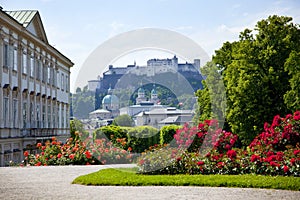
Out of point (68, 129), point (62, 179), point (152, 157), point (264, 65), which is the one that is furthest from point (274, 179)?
point (68, 129)

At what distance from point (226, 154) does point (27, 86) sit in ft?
63.8

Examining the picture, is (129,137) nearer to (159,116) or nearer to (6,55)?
(159,116)

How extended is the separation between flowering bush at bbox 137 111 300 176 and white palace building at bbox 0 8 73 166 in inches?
500

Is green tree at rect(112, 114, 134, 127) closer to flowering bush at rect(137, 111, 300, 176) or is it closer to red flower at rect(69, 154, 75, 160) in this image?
flowering bush at rect(137, 111, 300, 176)

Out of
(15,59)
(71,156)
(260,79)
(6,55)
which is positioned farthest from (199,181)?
(260,79)

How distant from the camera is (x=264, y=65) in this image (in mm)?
32812

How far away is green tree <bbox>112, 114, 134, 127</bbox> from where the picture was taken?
17105 mm

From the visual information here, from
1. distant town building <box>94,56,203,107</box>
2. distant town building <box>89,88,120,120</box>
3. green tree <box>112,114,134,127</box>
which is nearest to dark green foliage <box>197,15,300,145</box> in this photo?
green tree <box>112,114,134,127</box>

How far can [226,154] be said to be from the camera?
1569cm

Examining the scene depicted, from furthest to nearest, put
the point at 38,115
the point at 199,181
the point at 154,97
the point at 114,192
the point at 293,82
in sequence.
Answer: the point at 38,115, the point at 293,82, the point at 154,97, the point at 199,181, the point at 114,192

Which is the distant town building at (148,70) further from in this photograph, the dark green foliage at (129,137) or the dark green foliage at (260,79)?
the dark green foliage at (260,79)

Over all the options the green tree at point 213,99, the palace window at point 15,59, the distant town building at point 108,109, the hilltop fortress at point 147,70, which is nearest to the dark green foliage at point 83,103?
the distant town building at point 108,109

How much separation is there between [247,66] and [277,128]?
15.7 metres

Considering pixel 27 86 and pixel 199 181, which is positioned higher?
pixel 27 86
